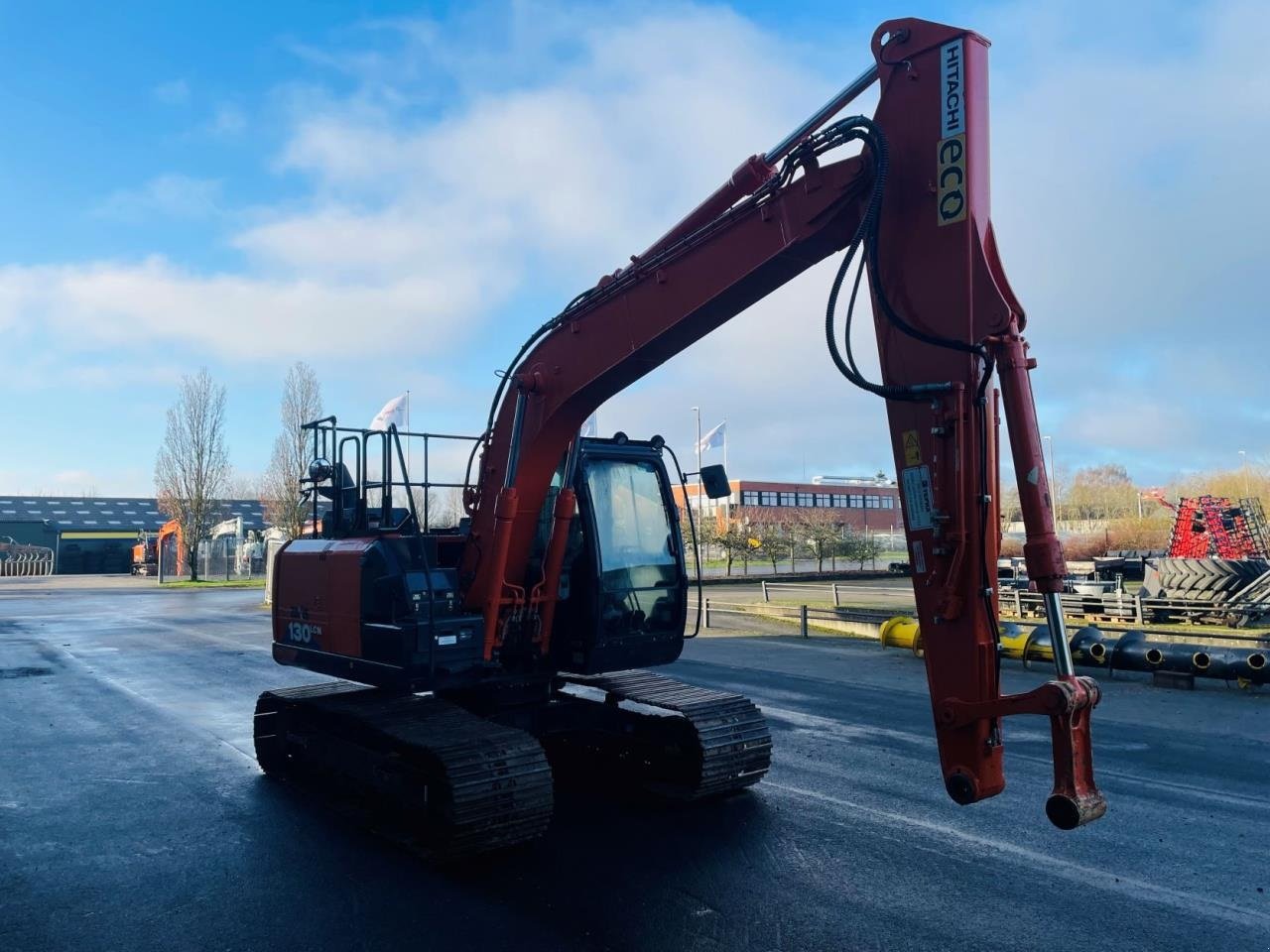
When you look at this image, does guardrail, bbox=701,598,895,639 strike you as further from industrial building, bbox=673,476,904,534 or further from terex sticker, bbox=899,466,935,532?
industrial building, bbox=673,476,904,534

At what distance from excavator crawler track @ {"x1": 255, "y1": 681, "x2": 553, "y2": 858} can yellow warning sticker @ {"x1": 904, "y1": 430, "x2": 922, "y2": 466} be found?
3.23 meters

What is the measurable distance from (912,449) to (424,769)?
3794mm

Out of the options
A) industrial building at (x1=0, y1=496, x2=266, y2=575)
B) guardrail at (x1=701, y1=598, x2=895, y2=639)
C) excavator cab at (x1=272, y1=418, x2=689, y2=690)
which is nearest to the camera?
excavator cab at (x1=272, y1=418, x2=689, y2=690)

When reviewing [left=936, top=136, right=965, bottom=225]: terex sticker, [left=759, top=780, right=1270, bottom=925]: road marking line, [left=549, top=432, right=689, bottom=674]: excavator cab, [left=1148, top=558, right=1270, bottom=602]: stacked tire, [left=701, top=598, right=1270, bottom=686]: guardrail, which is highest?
[left=936, top=136, right=965, bottom=225]: terex sticker

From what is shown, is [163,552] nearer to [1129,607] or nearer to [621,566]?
[1129,607]

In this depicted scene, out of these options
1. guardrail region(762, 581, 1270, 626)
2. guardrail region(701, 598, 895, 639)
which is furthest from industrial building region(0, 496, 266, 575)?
guardrail region(762, 581, 1270, 626)

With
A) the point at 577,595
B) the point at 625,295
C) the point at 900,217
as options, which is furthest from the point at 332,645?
the point at 900,217

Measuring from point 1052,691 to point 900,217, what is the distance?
2.38 m

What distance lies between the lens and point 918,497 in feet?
15.2

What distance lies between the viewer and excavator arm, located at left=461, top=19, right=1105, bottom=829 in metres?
4.28

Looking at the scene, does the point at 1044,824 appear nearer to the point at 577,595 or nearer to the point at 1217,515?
the point at 577,595

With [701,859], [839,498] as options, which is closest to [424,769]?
[701,859]

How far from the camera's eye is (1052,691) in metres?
3.92

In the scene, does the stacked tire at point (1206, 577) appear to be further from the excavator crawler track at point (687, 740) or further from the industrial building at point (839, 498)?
the industrial building at point (839, 498)
